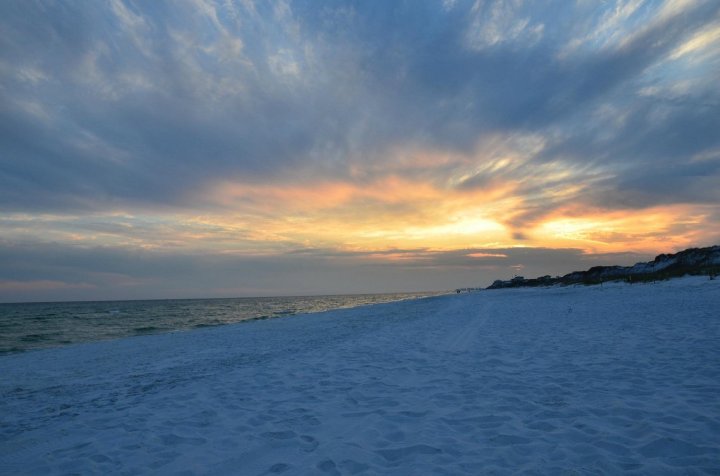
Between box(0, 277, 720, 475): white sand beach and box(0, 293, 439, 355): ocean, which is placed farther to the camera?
box(0, 293, 439, 355): ocean

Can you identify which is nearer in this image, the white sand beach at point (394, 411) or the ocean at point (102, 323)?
the white sand beach at point (394, 411)

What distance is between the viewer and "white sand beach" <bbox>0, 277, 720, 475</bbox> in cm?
433

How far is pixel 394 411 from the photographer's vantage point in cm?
602

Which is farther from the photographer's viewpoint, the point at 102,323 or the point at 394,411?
the point at 102,323

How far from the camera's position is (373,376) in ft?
27.7

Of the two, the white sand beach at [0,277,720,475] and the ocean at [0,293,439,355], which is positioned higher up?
the white sand beach at [0,277,720,475]

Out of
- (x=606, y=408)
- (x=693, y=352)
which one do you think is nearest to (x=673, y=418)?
(x=606, y=408)

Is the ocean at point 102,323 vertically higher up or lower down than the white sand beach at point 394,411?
lower down

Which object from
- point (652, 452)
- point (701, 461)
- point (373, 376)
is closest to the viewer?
point (701, 461)

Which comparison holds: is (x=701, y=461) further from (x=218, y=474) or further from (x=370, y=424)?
(x=218, y=474)

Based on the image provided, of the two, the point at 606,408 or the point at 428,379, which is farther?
the point at 428,379

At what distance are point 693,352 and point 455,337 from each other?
693 centimetres

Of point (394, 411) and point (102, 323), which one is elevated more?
point (394, 411)

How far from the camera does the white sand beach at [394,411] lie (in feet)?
14.2
